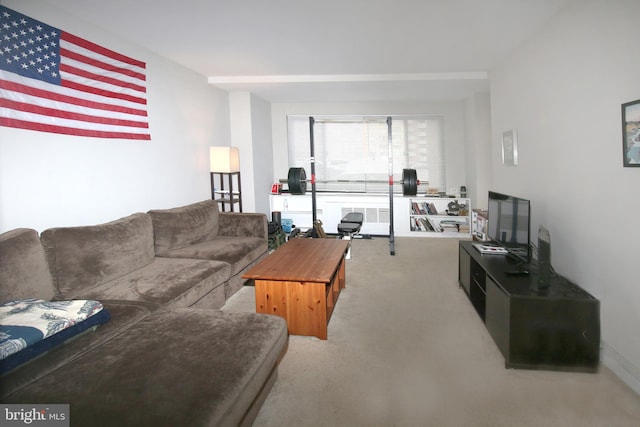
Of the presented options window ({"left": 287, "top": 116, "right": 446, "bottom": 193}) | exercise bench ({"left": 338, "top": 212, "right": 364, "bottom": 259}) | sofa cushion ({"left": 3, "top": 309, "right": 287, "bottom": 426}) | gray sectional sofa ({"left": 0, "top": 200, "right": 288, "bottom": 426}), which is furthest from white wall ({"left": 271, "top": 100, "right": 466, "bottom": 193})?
sofa cushion ({"left": 3, "top": 309, "right": 287, "bottom": 426})

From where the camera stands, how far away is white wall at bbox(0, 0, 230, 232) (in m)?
2.72

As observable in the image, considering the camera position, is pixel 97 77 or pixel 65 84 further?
pixel 97 77

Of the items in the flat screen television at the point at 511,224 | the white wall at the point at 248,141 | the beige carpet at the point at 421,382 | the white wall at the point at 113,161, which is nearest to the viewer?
the beige carpet at the point at 421,382

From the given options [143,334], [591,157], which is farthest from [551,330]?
[143,334]

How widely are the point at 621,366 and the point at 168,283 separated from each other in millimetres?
3035

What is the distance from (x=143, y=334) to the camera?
2.01m

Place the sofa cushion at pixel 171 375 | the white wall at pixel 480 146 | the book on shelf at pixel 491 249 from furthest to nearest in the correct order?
the white wall at pixel 480 146, the book on shelf at pixel 491 249, the sofa cushion at pixel 171 375

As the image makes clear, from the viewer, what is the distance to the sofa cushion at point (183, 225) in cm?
373

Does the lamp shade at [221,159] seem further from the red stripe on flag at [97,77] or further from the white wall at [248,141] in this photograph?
the red stripe on flag at [97,77]

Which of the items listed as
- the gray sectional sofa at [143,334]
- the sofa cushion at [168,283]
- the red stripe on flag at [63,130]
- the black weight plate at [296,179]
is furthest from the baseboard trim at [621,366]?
the red stripe on flag at [63,130]

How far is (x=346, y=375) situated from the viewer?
93.8 inches

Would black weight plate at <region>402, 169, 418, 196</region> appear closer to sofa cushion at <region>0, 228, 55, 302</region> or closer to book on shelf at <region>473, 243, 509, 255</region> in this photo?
book on shelf at <region>473, 243, 509, 255</region>

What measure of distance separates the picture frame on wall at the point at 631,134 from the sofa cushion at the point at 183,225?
367 centimetres

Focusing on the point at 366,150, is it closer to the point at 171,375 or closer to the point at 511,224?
the point at 511,224
